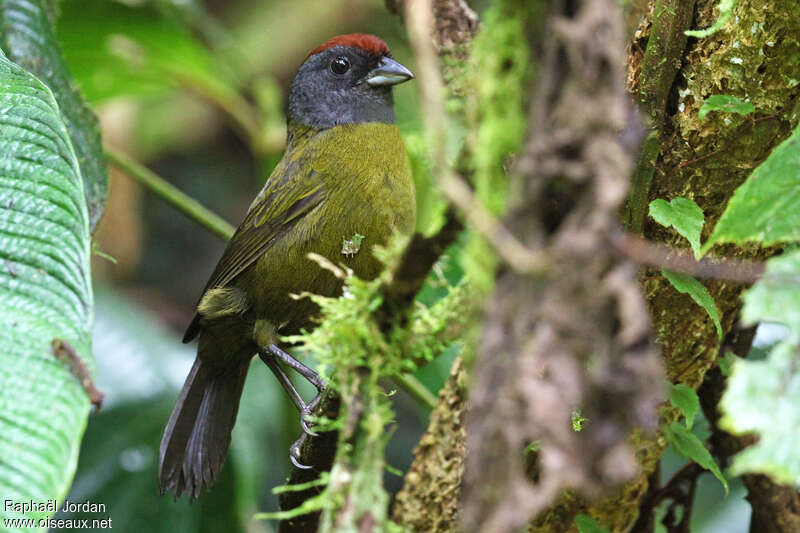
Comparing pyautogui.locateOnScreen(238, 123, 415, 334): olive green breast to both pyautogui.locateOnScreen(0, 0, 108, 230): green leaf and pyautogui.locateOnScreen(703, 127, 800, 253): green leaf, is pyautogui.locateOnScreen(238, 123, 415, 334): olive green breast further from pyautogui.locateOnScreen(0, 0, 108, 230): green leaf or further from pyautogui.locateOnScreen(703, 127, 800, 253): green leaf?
pyautogui.locateOnScreen(703, 127, 800, 253): green leaf

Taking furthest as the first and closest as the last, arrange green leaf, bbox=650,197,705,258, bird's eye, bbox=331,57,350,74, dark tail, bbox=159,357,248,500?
bird's eye, bbox=331,57,350,74
dark tail, bbox=159,357,248,500
green leaf, bbox=650,197,705,258

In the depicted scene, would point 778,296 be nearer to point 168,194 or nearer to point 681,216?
point 681,216

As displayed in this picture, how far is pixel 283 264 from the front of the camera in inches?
106

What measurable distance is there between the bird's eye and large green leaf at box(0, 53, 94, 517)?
155 centimetres

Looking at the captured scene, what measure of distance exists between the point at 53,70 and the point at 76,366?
1474 mm

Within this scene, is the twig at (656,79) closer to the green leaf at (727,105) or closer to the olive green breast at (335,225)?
the green leaf at (727,105)

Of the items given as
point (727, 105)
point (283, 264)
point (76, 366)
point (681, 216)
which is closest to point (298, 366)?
point (283, 264)

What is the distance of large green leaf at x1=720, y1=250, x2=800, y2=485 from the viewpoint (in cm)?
92

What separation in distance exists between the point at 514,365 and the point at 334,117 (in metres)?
2.28

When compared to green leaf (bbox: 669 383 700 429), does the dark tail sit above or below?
below

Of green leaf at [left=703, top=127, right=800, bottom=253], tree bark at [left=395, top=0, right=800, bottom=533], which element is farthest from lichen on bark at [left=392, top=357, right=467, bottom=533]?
green leaf at [left=703, top=127, right=800, bottom=253]

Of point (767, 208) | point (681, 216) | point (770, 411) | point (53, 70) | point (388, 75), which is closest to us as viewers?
point (770, 411)

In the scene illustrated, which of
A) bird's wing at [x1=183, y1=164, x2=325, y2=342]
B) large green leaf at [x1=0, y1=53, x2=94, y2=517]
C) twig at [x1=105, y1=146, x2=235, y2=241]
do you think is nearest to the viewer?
large green leaf at [x1=0, y1=53, x2=94, y2=517]

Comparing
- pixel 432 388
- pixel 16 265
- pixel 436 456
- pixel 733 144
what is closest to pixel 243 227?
pixel 432 388
